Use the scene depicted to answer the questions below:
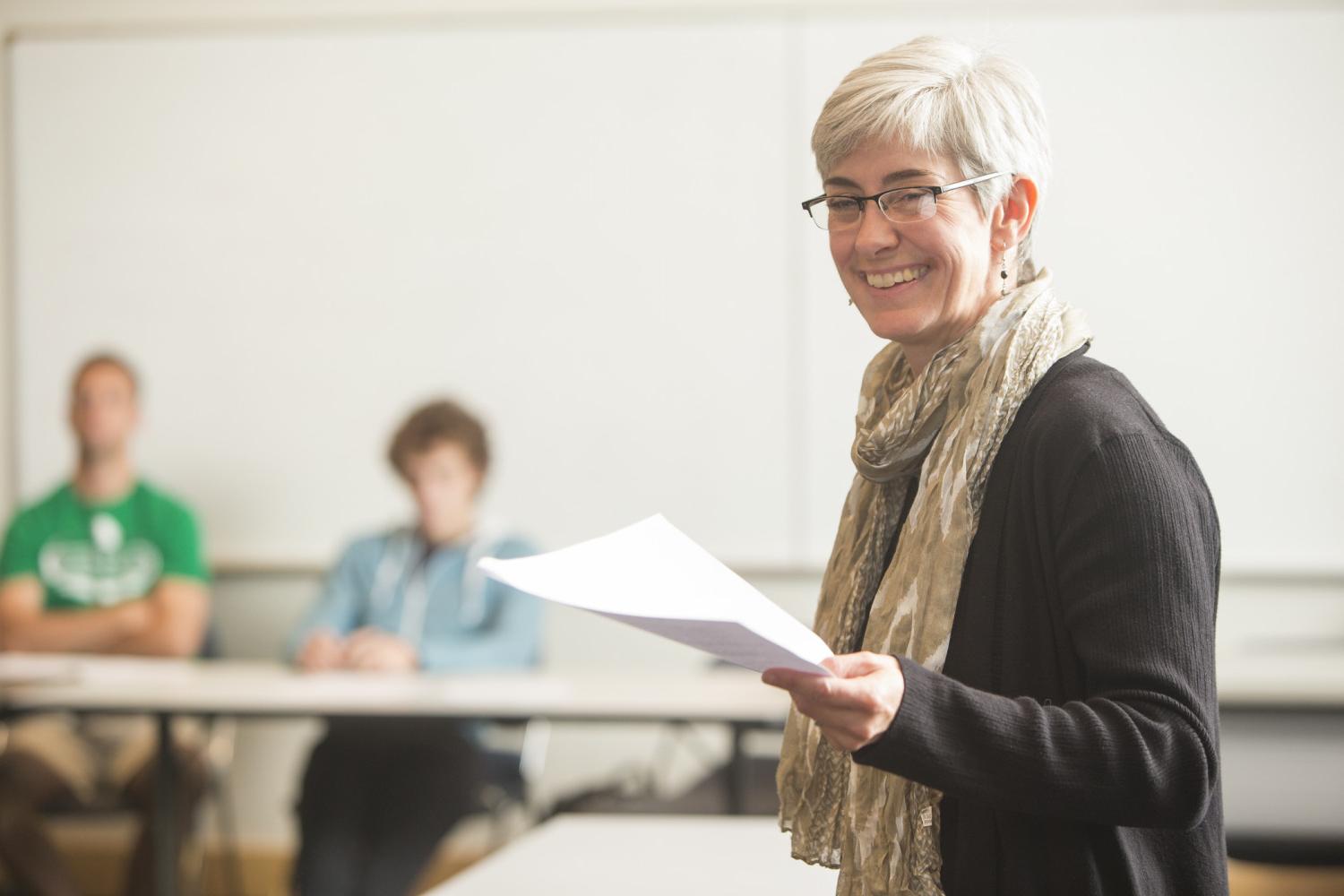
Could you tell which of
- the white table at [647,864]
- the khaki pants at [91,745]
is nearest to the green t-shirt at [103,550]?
the khaki pants at [91,745]

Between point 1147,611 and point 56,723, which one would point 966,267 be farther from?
point 56,723

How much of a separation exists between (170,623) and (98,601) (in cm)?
29

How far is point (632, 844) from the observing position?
64.4 inches

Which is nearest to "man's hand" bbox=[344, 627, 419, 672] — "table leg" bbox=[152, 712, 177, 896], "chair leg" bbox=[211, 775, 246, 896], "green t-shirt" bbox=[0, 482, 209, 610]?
"table leg" bbox=[152, 712, 177, 896]

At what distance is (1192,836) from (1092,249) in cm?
58

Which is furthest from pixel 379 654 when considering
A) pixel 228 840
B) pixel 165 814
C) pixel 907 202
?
pixel 907 202

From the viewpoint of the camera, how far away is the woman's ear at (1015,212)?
1053 millimetres

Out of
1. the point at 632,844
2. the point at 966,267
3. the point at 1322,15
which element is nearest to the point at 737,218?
the point at 1322,15

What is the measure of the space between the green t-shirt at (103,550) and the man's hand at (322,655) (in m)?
0.63

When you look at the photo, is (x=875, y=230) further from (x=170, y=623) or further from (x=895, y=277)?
(x=170, y=623)

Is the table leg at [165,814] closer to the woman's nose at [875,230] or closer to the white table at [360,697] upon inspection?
the white table at [360,697]

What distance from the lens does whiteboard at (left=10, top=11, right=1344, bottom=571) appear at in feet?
13.2

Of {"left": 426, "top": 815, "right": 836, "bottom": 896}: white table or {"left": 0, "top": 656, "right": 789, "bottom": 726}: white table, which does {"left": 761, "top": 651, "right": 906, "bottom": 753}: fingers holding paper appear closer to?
{"left": 426, "top": 815, "right": 836, "bottom": 896}: white table

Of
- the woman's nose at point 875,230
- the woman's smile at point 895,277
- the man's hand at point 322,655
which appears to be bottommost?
the man's hand at point 322,655
